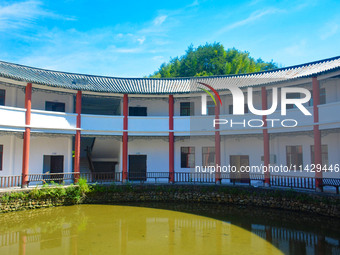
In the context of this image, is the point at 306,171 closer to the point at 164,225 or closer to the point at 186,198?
the point at 186,198

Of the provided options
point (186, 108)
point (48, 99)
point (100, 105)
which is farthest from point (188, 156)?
point (48, 99)

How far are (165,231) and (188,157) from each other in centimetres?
887

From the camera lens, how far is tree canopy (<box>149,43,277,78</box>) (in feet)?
125

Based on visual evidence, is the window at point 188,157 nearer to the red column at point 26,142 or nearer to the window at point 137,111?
the window at point 137,111

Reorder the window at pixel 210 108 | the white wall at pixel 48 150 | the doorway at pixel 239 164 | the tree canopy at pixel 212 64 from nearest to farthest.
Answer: the white wall at pixel 48 150, the doorway at pixel 239 164, the window at pixel 210 108, the tree canopy at pixel 212 64

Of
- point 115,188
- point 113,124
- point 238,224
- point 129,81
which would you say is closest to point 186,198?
point 115,188

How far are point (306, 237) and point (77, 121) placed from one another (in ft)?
40.3

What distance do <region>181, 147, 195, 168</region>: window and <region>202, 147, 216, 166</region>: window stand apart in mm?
701

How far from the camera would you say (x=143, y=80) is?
67.2 ft

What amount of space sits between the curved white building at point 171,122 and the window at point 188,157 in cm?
6

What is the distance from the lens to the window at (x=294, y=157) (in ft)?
55.0

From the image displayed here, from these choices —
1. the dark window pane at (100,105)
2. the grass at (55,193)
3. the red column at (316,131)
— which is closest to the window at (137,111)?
the dark window pane at (100,105)

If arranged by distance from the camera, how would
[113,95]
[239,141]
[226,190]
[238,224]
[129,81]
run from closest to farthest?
1. [238,224]
2. [226,190]
3. [113,95]
4. [239,141]
5. [129,81]

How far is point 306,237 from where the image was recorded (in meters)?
9.60
